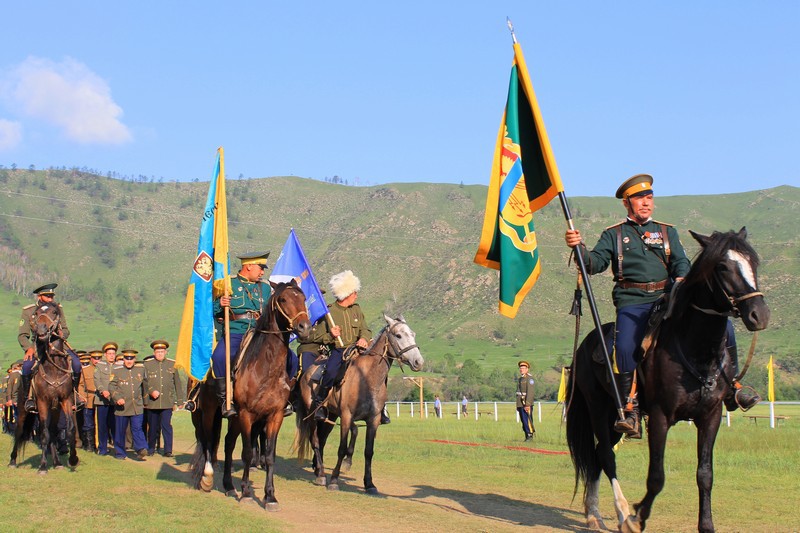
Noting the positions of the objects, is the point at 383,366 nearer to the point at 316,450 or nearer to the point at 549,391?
the point at 316,450

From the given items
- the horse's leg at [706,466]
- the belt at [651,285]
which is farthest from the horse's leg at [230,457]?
the horse's leg at [706,466]

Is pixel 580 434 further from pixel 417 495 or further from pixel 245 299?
pixel 245 299

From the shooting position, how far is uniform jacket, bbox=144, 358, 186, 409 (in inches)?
866

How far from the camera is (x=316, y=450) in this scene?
16750 mm

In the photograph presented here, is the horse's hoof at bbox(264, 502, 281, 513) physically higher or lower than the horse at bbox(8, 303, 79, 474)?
lower

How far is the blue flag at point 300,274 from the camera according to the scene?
17547 mm

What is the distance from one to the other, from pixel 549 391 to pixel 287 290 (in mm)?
62560

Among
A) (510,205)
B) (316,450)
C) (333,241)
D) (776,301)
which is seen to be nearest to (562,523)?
(510,205)

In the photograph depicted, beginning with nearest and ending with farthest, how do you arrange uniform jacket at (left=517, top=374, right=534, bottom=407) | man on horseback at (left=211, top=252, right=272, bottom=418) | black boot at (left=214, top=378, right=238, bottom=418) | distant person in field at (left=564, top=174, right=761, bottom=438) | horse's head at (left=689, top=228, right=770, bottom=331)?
horse's head at (left=689, top=228, right=770, bottom=331) → distant person in field at (left=564, top=174, right=761, bottom=438) → black boot at (left=214, top=378, right=238, bottom=418) → man on horseback at (left=211, top=252, right=272, bottom=418) → uniform jacket at (left=517, top=374, right=534, bottom=407)

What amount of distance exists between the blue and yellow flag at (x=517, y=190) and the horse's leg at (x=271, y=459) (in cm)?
384

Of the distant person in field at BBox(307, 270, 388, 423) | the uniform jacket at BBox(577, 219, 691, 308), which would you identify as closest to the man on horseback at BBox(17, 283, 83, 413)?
the distant person in field at BBox(307, 270, 388, 423)

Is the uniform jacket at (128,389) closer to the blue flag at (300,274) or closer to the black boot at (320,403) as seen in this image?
the blue flag at (300,274)

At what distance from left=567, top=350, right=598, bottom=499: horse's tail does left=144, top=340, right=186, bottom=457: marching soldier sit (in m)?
12.0

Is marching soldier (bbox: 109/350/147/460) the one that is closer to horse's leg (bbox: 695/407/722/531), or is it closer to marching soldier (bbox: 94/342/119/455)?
marching soldier (bbox: 94/342/119/455)
